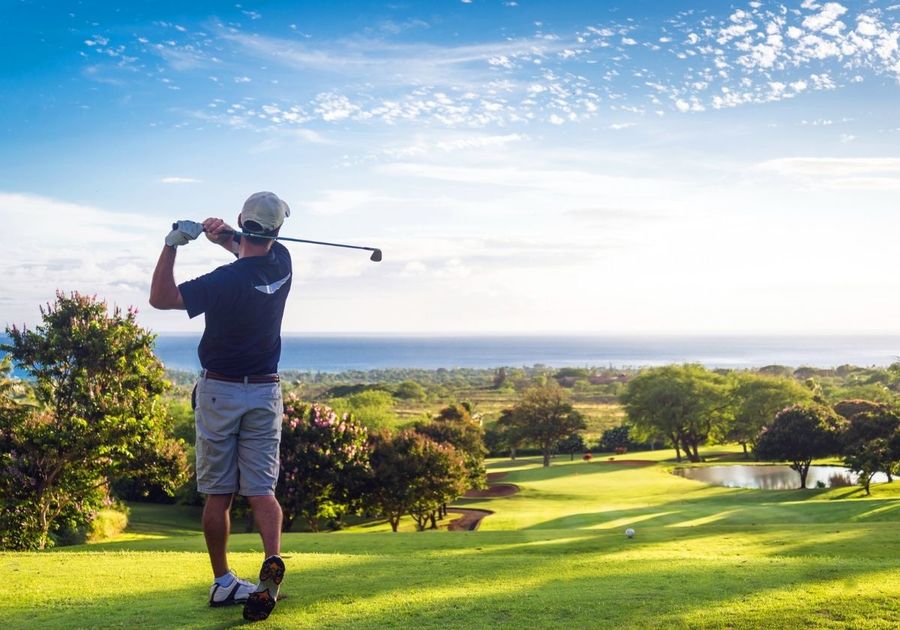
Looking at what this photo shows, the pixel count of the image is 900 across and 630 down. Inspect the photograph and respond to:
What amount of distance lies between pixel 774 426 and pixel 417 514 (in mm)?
22917

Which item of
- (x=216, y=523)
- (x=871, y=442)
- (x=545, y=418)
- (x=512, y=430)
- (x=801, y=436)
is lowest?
(x=512, y=430)

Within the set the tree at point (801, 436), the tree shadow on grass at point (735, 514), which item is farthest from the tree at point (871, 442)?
the tree shadow on grass at point (735, 514)

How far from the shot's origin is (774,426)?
44.0 m

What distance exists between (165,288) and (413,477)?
1156 inches

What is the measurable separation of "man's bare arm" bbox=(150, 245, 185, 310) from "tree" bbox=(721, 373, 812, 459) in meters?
66.4

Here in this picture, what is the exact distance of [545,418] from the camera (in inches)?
2410

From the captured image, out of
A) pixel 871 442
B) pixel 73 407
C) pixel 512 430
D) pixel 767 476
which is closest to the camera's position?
pixel 73 407

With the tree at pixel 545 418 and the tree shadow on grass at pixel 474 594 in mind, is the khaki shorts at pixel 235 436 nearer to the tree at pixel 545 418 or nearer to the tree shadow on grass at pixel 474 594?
the tree shadow on grass at pixel 474 594

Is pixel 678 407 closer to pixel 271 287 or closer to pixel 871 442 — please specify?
pixel 871 442

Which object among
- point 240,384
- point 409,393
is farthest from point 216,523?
point 409,393

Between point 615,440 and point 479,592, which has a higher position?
point 479,592

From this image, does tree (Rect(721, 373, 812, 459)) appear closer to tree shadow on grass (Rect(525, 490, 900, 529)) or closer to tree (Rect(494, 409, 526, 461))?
tree (Rect(494, 409, 526, 461))

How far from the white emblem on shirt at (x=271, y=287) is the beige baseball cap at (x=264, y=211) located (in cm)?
42

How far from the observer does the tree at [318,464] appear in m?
31.3
